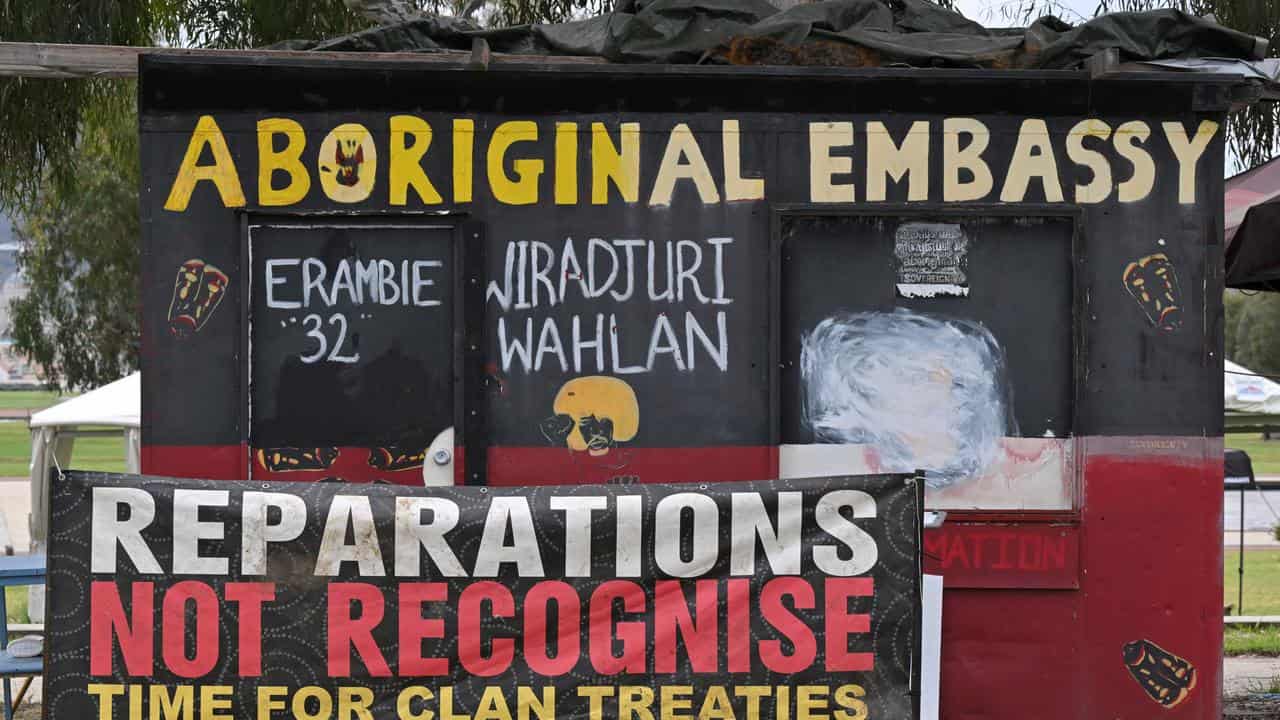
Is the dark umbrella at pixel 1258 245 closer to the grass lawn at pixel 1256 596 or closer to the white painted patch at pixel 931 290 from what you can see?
the grass lawn at pixel 1256 596

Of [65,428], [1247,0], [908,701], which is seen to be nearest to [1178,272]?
[908,701]

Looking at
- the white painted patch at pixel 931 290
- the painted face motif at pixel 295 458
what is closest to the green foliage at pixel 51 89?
the painted face motif at pixel 295 458

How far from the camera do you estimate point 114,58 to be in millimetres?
5848

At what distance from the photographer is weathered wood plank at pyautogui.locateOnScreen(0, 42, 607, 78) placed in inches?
226

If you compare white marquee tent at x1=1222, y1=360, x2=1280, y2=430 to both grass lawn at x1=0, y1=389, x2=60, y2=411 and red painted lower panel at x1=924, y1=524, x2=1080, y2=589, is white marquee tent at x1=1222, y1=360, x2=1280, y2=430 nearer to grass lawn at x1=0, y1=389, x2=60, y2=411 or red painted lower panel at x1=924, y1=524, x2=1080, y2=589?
red painted lower panel at x1=924, y1=524, x2=1080, y2=589

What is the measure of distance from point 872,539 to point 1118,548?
1.19m

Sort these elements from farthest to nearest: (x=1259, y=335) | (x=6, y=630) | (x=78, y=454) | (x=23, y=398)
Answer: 1. (x=23, y=398)
2. (x=1259, y=335)
3. (x=78, y=454)
4. (x=6, y=630)

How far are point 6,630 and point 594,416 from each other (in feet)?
11.4

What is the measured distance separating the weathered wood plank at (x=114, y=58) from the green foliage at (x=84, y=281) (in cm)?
1579

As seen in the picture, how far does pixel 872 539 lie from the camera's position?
542cm

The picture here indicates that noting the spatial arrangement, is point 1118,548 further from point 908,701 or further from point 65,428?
point 65,428

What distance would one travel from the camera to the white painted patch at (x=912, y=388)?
5.88m

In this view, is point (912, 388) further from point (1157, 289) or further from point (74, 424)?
point (74, 424)

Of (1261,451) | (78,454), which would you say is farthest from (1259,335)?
(78,454)
